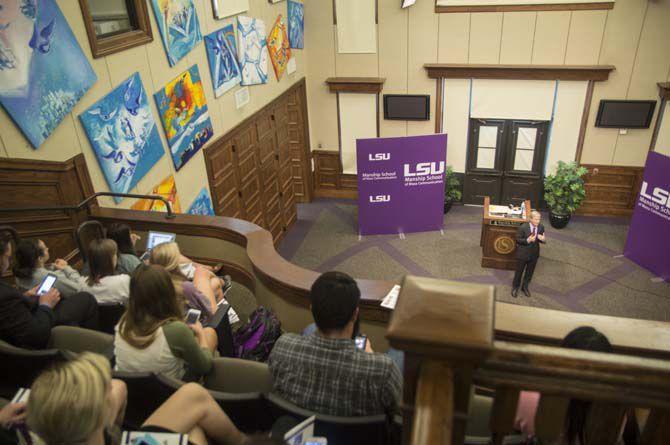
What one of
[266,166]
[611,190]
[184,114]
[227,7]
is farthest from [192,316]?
[611,190]

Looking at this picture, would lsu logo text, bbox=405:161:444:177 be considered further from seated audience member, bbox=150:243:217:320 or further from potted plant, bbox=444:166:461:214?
seated audience member, bbox=150:243:217:320

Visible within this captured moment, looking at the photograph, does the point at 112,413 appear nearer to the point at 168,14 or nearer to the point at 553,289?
the point at 168,14

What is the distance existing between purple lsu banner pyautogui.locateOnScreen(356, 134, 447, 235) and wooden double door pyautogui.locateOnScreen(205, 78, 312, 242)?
1.59 meters

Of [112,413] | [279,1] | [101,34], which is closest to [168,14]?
[101,34]

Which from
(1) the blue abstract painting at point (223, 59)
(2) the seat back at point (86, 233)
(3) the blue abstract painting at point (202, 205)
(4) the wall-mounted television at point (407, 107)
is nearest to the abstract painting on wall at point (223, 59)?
(1) the blue abstract painting at point (223, 59)

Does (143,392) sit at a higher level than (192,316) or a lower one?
higher

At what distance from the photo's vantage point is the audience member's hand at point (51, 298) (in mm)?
3275

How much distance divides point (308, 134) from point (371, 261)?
3.59 meters

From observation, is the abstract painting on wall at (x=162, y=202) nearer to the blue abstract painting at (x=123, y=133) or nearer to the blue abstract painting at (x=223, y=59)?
the blue abstract painting at (x=123, y=133)

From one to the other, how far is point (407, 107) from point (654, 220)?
16.0 feet

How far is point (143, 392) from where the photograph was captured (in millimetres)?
2424

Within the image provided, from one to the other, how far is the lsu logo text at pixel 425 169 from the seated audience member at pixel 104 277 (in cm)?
641

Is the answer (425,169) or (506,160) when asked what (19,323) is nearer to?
(425,169)

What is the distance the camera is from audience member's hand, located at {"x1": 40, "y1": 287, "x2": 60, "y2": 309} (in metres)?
3.28
